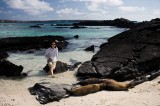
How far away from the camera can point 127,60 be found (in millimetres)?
12594

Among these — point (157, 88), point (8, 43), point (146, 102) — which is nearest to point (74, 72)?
point (157, 88)

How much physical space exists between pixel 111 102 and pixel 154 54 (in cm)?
598

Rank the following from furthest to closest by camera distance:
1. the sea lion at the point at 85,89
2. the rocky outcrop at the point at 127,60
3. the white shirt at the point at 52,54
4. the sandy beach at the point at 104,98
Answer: the white shirt at the point at 52,54
the rocky outcrop at the point at 127,60
the sea lion at the point at 85,89
the sandy beach at the point at 104,98

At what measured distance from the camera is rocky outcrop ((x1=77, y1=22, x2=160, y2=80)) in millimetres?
11594

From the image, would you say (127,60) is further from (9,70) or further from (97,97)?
(9,70)

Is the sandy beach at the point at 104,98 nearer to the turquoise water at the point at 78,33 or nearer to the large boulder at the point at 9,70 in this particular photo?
the large boulder at the point at 9,70

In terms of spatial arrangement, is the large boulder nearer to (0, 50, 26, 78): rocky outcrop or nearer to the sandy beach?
(0, 50, 26, 78): rocky outcrop

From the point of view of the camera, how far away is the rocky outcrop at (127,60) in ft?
38.0

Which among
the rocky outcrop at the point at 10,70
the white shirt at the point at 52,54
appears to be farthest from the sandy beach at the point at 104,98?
the white shirt at the point at 52,54

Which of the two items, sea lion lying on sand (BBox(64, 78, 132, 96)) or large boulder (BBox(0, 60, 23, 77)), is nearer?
sea lion lying on sand (BBox(64, 78, 132, 96))

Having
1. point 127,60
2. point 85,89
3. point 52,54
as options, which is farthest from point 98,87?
point 52,54

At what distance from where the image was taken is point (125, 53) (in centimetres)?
1359

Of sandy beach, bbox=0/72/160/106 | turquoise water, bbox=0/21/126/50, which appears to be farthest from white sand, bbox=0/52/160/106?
turquoise water, bbox=0/21/126/50

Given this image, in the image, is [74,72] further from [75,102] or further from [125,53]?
[75,102]
